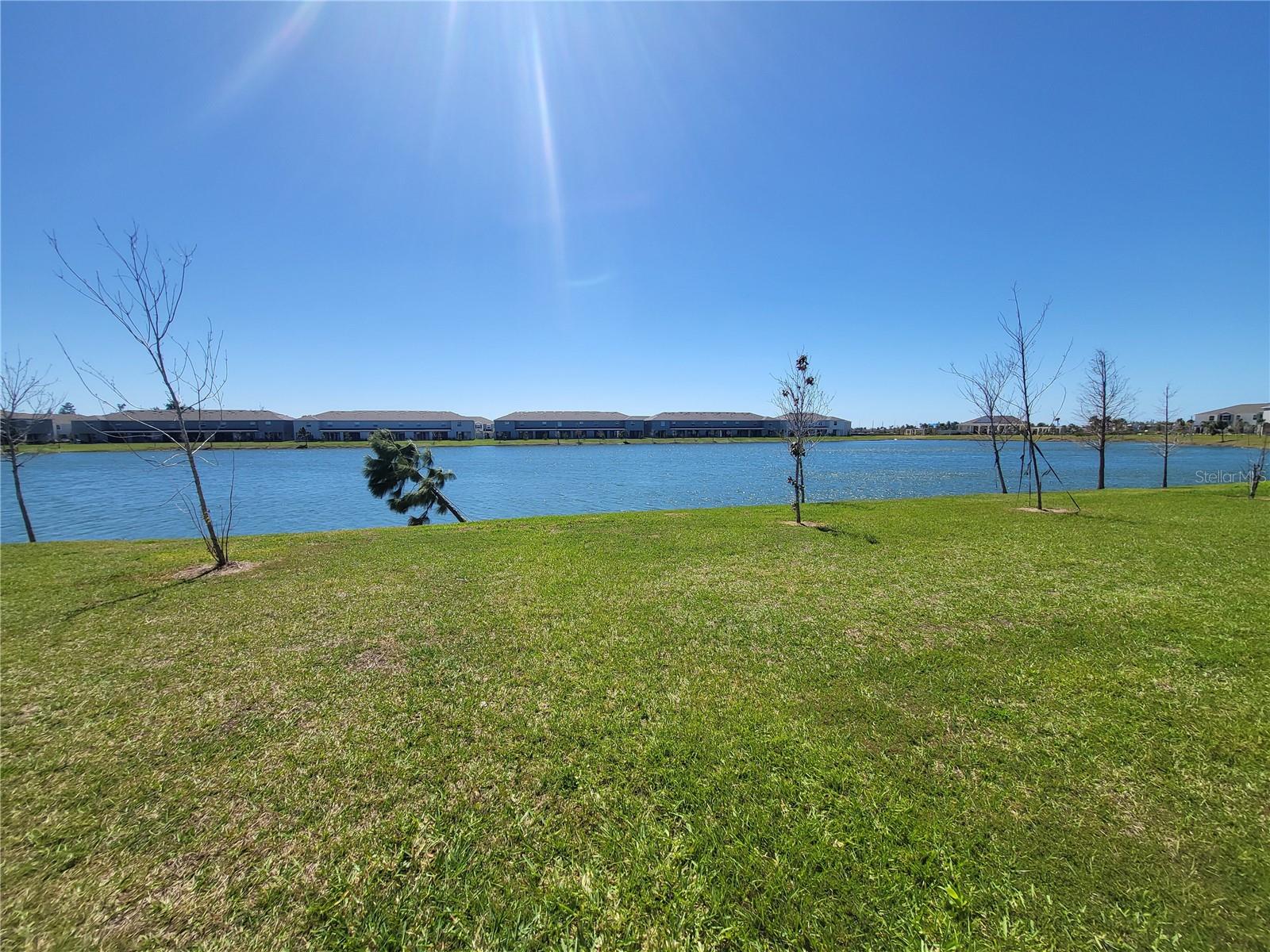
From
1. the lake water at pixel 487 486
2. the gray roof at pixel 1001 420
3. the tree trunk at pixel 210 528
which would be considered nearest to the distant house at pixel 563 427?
the lake water at pixel 487 486

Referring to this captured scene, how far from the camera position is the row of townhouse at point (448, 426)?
91.9 meters

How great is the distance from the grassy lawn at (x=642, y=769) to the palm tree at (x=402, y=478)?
1527cm

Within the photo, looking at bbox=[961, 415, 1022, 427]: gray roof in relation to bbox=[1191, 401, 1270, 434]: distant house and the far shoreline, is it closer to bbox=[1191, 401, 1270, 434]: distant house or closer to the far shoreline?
the far shoreline

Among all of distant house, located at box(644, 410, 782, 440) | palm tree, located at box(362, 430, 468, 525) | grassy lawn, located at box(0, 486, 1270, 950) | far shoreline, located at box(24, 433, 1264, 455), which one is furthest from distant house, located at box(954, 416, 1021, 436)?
distant house, located at box(644, 410, 782, 440)

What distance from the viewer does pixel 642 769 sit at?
11.0 feet

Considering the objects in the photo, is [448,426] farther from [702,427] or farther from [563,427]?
[702,427]

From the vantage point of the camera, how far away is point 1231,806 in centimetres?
292

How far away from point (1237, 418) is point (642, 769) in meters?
142

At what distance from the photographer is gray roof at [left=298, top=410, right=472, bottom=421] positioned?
10544 centimetres

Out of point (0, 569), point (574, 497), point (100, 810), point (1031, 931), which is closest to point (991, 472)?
point (574, 497)

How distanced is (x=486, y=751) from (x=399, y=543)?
9106 millimetres

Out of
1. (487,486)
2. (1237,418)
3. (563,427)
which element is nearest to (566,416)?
(563,427)

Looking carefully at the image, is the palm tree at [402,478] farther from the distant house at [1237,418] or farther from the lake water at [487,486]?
the distant house at [1237,418]

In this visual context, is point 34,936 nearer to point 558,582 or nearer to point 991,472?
point 558,582
